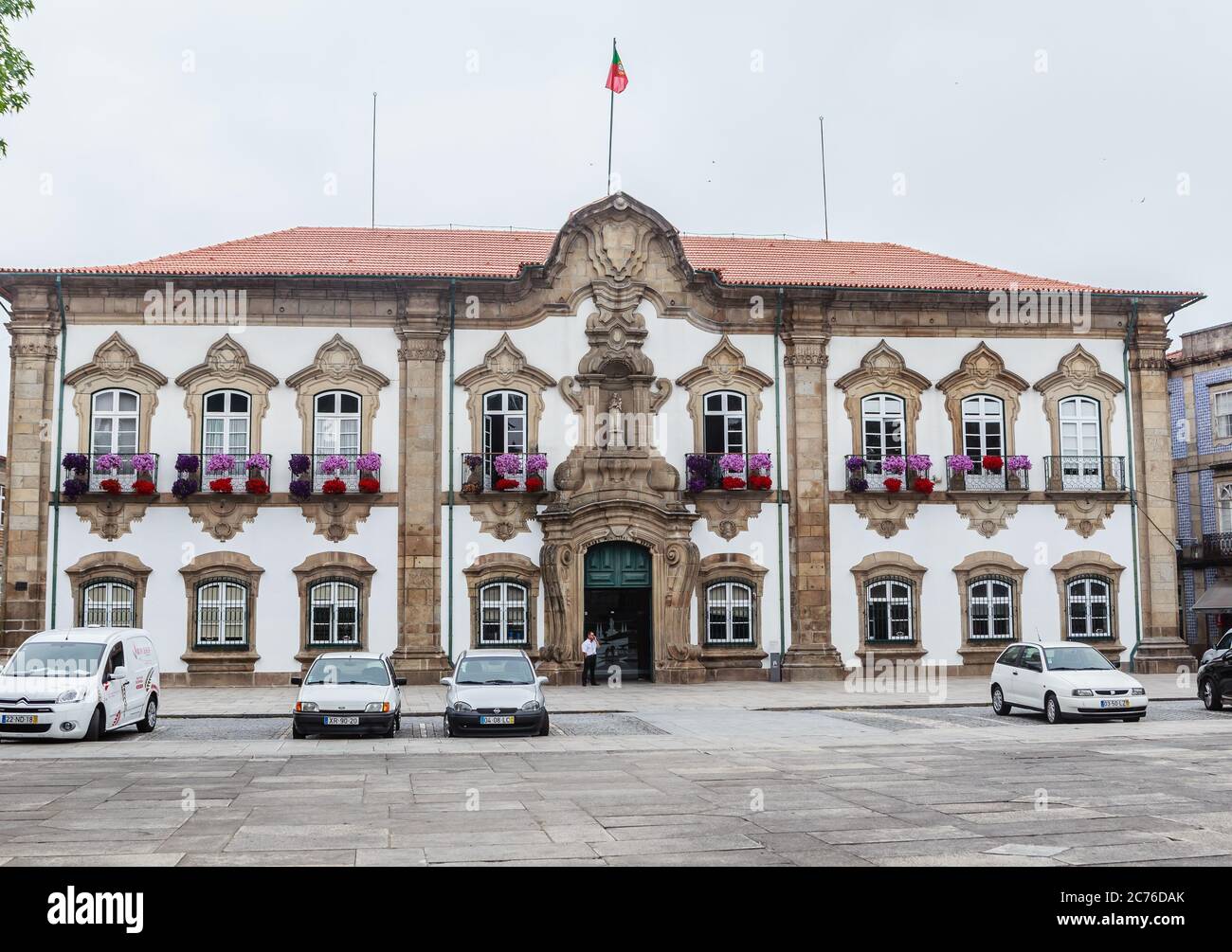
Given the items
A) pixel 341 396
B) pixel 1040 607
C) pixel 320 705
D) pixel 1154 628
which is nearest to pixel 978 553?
pixel 1040 607

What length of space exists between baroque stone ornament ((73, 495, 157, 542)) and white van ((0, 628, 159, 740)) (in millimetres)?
10508

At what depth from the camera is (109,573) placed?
31047 millimetres

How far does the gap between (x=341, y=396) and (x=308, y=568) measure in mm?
4406

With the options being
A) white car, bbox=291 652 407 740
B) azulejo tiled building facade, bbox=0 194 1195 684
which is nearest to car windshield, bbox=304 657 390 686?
white car, bbox=291 652 407 740

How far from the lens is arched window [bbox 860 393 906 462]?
33.5 metres

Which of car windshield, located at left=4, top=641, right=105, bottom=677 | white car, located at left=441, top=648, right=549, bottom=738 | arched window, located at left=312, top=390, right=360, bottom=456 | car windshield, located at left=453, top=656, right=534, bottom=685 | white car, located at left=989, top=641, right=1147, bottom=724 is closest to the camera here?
car windshield, located at left=4, top=641, right=105, bottom=677

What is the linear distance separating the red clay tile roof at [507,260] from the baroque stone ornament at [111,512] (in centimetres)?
562

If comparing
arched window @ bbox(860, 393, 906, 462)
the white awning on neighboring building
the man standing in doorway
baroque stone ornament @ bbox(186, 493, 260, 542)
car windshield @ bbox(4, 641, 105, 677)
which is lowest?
the man standing in doorway

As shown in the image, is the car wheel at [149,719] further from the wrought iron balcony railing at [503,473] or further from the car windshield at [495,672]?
the wrought iron balcony railing at [503,473]

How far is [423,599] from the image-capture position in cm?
3159

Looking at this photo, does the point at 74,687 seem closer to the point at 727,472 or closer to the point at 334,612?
the point at 334,612

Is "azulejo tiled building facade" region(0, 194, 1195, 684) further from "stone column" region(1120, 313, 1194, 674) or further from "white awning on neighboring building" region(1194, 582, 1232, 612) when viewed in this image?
"white awning on neighboring building" region(1194, 582, 1232, 612)

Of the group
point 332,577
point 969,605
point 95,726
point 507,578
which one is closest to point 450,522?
point 507,578
